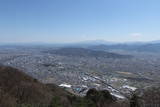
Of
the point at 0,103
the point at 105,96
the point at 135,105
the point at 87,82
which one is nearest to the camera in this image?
the point at 0,103

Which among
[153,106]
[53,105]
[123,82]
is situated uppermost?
[53,105]

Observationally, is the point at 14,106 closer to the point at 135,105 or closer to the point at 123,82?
the point at 135,105

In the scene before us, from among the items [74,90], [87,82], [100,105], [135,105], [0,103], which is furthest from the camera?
[87,82]

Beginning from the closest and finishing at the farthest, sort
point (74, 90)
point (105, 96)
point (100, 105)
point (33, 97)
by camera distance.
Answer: point (33, 97) < point (100, 105) < point (105, 96) < point (74, 90)

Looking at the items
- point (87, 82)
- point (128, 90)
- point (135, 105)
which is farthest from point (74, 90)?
point (135, 105)

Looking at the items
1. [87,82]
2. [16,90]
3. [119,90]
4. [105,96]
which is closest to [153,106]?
[105,96]

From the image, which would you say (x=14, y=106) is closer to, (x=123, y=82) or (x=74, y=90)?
(x=74, y=90)

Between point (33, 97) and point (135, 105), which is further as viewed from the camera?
point (33, 97)

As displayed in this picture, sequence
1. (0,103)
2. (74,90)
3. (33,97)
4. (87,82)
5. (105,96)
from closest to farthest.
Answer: (0,103), (33,97), (105,96), (74,90), (87,82)

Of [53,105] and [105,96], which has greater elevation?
[53,105]
